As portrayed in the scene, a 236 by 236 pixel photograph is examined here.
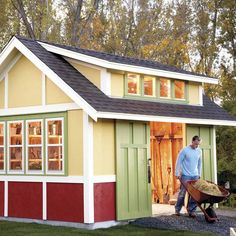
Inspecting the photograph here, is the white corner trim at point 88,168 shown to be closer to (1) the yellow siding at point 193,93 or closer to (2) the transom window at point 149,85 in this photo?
(2) the transom window at point 149,85

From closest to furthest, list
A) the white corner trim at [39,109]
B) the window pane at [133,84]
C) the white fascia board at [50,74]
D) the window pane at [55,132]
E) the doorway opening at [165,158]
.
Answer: the white fascia board at [50,74] < the white corner trim at [39,109] < the window pane at [55,132] < the window pane at [133,84] < the doorway opening at [165,158]

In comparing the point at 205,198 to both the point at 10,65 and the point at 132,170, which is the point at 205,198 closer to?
the point at 132,170

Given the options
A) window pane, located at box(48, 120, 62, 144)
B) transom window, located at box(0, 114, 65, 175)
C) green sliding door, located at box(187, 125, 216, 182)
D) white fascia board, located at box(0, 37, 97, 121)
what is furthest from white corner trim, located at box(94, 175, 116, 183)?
green sliding door, located at box(187, 125, 216, 182)

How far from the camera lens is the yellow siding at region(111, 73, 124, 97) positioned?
13.9 meters

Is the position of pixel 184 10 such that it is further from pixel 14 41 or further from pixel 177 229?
pixel 177 229

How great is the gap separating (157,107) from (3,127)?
3.92m

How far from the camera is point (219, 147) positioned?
25297 mm

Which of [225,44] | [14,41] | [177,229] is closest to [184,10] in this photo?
[225,44]

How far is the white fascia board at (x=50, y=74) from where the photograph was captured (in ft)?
41.1

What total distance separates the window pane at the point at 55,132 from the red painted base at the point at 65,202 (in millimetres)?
1016

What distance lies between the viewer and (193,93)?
53.8 feet

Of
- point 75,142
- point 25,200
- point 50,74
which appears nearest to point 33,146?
point 25,200

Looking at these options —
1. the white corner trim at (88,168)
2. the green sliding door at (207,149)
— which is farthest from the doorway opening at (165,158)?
the white corner trim at (88,168)

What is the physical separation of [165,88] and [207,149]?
215cm
